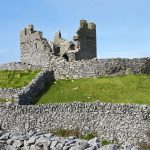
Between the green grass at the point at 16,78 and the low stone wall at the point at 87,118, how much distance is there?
9.52 m

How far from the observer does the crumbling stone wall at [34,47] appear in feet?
203

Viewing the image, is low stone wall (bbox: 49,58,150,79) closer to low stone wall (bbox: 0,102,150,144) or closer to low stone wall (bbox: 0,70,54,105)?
low stone wall (bbox: 0,70,54,105)

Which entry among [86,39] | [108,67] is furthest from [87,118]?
[86,39]

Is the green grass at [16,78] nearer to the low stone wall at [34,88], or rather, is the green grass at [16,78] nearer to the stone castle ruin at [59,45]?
the low stone wall at [34,88]

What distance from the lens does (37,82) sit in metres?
52.0

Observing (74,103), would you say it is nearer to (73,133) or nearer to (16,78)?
A: (73,133)

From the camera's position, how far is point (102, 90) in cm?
4794

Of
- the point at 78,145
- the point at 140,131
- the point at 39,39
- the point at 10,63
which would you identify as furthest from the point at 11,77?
the point at 78,145

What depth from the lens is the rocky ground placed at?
1653 cm

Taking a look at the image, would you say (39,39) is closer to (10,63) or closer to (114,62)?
(10,63)

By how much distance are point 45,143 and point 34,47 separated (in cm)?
4836

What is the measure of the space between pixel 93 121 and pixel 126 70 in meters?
13.6

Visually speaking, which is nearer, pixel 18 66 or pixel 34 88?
pixel 34 88

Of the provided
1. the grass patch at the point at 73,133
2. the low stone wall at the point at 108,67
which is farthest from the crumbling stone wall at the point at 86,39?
the grass patch at the point at 73,133
